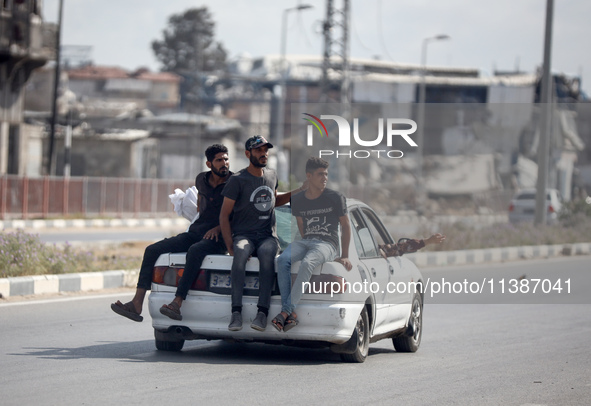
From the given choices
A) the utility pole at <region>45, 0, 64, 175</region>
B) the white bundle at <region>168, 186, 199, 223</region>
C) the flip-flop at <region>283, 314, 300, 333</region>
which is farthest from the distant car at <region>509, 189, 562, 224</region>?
the flip-flop at <region>283, 314, 300, 333</region>

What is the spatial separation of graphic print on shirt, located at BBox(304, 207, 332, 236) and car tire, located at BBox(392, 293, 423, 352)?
1622 mm

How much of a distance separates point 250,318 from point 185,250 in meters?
1.02

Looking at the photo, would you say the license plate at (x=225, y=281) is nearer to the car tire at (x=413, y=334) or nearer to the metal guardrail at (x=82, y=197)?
the car tire at (x=413, y=334)

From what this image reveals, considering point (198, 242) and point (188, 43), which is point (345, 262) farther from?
point (188, 43)

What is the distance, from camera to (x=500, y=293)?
1590cm

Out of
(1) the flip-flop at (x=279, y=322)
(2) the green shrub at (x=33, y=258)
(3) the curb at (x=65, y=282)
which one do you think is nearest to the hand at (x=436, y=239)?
(1) the flip-flop at (x=279, y=322)

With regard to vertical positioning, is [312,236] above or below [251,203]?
below

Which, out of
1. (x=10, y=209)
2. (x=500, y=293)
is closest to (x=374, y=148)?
(x=500, y=293)

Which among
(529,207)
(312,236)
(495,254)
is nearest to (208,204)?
(312,236)

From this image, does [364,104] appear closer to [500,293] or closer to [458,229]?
[458,229]

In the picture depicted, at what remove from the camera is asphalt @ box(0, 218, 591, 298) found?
12273 millimetres

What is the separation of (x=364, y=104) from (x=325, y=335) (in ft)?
190

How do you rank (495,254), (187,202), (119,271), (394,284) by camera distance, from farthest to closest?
1. (495,254)
2. (119,271)
3. (187,202)
4. (394,284)

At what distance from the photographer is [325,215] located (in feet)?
25.6
